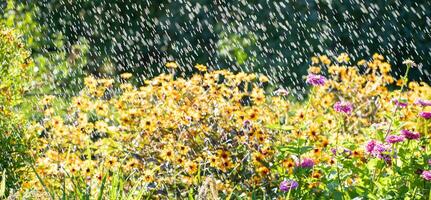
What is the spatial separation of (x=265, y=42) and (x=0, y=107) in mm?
3406

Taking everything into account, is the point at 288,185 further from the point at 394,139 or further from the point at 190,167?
the point at 190,167

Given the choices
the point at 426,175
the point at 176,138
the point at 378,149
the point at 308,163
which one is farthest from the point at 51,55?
the point at 426,175

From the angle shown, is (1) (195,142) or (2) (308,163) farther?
(1) (195,142)

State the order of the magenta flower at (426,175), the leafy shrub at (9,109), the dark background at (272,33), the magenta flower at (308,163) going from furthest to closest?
the dark background at (272,33) → the leafy shrub at (9,109) → the magenta flower at (308,163) → the magenta flower at (426,175)

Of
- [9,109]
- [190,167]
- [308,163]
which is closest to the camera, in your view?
[308,163]

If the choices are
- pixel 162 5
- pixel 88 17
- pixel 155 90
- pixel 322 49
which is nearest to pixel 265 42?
pixel 322 49

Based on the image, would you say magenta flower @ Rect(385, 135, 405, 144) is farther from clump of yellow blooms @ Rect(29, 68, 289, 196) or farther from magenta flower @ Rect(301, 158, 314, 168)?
clump of yellow blooms @ Rect(29, 68, 289, 196)

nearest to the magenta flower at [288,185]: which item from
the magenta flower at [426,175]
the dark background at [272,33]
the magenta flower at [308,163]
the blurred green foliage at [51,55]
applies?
the magenta flower at [308,163]

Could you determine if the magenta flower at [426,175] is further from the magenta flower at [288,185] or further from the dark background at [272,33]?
the dark background at [272,33]

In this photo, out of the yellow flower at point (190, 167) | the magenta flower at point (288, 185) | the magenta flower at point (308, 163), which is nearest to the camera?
the magenta flower at point (288, 185)

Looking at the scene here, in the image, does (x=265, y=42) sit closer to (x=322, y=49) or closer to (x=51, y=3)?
(x=322, y=49)

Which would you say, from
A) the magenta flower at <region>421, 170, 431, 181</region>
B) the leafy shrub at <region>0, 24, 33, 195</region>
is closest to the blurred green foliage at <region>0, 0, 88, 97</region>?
the leafy shrub at <region>0, 24, 33, 195</region>

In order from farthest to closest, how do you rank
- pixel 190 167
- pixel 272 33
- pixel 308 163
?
pixel 272 33 → pixel 190 167 → pixel 308 163

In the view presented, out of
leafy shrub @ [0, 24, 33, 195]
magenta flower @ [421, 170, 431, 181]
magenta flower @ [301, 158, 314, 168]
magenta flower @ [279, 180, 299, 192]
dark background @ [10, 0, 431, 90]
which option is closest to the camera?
magenta flower @ [421, 170, 431, 181]
